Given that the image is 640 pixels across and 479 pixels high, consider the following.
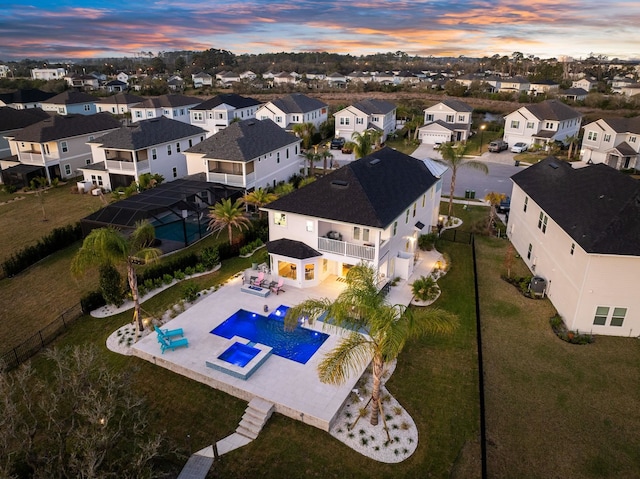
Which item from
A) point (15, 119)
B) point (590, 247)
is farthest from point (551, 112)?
point (15, 119)

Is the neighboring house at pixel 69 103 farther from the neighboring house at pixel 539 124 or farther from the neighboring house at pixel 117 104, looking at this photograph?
the neighboring house at pixel 539 124

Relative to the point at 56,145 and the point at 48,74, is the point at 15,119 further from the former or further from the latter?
the point at 48,74

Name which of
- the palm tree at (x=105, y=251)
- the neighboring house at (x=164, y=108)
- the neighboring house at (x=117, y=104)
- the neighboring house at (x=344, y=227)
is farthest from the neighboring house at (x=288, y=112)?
the palm tree at (x=105, y=251)

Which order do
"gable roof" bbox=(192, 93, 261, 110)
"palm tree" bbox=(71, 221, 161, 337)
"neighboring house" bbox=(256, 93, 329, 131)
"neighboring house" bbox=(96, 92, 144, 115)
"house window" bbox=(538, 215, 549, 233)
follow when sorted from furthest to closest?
1. "neighboring house" bbox=(96, 92, 144, 115)
2. "gable roof" bbox=(192, 93, 261, 110)
3. "neighboring house" bbox=(256, 93, 329, 131)
4. "house window" bbox=(538, 215, 549, 233)
5. "palm tree" bbox=(71, 221, 161, 337)

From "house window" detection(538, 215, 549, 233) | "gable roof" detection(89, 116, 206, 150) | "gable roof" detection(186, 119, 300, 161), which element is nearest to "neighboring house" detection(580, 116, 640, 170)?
"house window" detection(538, 215, 549, 233)

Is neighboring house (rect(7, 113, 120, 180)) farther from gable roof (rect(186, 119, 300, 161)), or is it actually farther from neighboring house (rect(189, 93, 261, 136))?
neighboring house (rect(189, 93, 261, 136))
